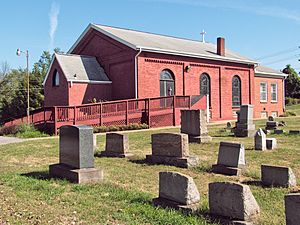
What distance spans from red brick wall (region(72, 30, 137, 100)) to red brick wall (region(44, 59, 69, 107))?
3687mm

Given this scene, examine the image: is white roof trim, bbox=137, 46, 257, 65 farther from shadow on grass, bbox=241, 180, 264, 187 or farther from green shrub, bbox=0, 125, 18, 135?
shadow on grass, bbox=241, 180, 264, 187

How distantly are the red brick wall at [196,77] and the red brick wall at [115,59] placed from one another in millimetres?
934

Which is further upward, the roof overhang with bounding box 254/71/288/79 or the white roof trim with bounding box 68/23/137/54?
the white roof trim with bounding box 68/23/137/54

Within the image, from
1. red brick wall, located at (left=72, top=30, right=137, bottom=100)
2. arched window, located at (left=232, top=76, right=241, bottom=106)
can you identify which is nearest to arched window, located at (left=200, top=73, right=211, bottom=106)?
arched window, located at (left=232, top=76, right=241, bottom=106)

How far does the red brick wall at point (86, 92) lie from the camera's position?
2584 cm

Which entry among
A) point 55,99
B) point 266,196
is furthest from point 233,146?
point 55,99

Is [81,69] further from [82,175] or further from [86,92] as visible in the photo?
[82,175]

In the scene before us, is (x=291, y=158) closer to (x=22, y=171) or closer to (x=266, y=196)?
(x=266, y=196)

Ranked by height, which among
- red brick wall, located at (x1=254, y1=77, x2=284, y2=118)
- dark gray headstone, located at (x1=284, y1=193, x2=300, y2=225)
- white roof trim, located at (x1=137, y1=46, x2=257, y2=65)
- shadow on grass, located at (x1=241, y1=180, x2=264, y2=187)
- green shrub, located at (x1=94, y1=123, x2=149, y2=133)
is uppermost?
white roof trim, located at (x1=137, y1=46, x2=257, y2=65)

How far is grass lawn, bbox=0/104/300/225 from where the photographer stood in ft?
16.9

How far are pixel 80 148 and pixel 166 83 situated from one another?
2070 centimetres

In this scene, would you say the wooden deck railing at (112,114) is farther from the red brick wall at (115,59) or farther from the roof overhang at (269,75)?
the roof overhang at (269,75)

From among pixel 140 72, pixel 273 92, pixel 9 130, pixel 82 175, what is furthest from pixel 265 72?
pixel 82 175

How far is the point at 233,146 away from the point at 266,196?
7.53 feet
